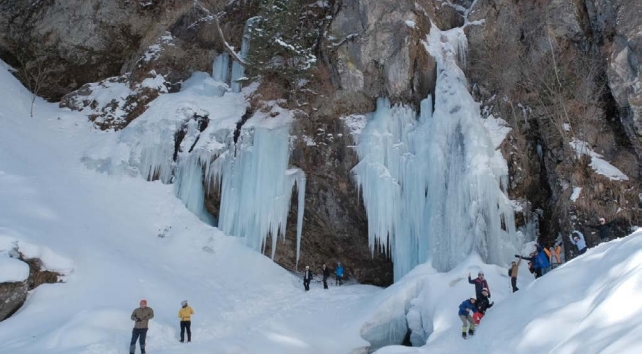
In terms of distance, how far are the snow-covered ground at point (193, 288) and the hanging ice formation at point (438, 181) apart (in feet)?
3.21

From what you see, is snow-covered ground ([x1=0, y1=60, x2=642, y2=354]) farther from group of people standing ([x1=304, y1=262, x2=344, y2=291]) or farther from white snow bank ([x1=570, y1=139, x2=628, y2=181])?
white snow bank ([x1=570, y1=139, x2=628, y2=181])

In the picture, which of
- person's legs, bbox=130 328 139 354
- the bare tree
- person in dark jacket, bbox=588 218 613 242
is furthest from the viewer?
the bare tree

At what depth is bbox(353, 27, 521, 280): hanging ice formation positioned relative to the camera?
43.3ft

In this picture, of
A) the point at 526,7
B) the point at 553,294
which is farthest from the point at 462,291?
the point at 526,7

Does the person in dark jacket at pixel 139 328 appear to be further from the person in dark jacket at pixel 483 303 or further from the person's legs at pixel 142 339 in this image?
the person in dark jacket at pixel 483 303

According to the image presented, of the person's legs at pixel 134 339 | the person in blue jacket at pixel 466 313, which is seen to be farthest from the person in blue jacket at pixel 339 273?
the person's legs at pixel 134 339

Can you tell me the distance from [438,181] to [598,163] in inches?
190

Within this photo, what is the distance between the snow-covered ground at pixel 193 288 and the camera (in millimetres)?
6277

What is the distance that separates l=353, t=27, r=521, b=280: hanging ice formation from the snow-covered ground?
980mm

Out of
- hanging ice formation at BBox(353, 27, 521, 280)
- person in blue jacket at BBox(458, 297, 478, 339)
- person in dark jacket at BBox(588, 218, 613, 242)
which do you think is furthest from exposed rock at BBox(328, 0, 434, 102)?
person in blue jacket at BBox(458, 297, 478, 339)

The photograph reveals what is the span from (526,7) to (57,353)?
17523 millimetres

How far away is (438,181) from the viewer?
14.2 meters

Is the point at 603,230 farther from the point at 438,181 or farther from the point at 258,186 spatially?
the point at 258,186

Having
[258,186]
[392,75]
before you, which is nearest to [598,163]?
[392,75]
